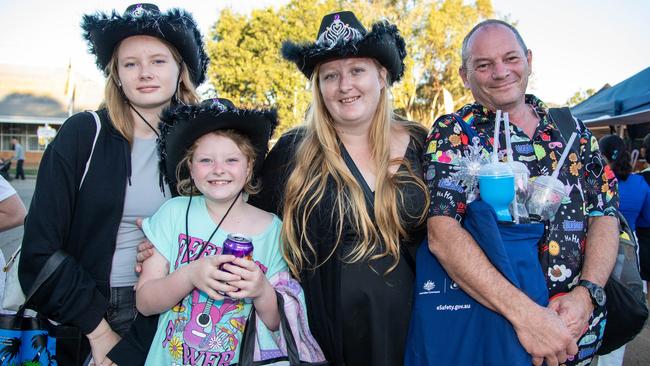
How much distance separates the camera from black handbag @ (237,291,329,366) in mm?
2195

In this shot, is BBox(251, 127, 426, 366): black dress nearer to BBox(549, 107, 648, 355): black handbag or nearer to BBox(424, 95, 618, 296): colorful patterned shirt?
BBox(424, 95, 618, 296): colorful patterned shirt

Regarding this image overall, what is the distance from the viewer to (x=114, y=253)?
242 centimetres

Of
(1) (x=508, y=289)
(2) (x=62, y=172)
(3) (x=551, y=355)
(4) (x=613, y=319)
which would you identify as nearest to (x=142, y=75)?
(2) (x=62, y=172)

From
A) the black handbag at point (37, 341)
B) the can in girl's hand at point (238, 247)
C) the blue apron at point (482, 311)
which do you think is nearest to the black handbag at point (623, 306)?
the blue apron at point (482, 311)

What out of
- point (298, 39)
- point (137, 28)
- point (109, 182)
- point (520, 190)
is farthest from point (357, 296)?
point (298, 39)

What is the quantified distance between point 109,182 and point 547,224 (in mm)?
2273

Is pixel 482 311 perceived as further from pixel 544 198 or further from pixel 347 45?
pixel 347 45

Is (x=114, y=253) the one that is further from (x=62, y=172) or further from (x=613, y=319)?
(x=613, y=319)

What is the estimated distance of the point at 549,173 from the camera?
2.48 meters

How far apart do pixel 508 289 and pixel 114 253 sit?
1962 millimetres

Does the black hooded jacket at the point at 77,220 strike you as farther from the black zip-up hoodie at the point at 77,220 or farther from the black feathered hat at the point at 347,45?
the black feathered hat at the point at 347,45

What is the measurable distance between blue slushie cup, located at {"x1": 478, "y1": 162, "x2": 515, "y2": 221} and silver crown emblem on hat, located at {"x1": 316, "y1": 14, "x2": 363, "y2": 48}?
1110mm

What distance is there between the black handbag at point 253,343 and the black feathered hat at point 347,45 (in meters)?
1.41

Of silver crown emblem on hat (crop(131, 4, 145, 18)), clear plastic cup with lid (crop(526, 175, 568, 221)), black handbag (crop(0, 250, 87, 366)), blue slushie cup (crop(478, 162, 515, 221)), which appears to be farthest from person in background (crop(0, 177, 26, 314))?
clear plastic cup with lid (crop(526, 175, 568, 221))
